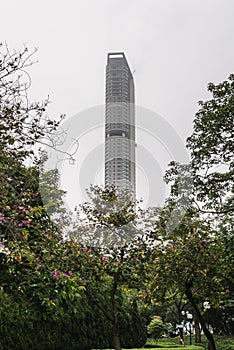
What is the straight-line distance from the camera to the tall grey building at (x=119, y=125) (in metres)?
6.15

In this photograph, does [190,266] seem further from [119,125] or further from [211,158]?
[119,125]

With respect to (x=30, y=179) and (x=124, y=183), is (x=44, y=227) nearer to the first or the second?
(x=30, y=179)

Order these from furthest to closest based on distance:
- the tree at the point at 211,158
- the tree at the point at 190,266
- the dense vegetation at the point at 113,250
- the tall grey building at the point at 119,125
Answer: the tree at the point at 190,266 → the tree at the point at 211,158 → the tall grey building at the point at 119,125 → the dense vegetation at the point at 113,250

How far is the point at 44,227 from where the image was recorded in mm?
5039

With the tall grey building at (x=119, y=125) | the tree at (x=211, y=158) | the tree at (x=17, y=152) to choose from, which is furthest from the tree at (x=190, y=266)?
the tree at (x=17, y=152)

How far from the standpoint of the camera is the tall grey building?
20.2 feet

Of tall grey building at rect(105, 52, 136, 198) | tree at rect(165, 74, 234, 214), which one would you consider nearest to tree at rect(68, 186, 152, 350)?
tall grey building at rect(105, 52, 136, 198)

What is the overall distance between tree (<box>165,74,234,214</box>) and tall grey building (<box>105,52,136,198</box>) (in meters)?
1.15

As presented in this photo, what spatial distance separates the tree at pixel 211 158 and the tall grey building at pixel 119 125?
3.79 feet

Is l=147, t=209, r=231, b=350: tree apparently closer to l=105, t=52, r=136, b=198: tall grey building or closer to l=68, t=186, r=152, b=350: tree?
l=68, t=186, r=152, b=350: tree

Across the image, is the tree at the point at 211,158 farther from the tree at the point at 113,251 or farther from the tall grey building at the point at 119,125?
the tall grey building at the point at 119,125

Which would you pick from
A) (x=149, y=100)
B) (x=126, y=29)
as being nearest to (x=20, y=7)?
(x=126, y=29)

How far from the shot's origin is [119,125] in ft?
21.4

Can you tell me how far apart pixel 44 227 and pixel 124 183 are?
68.0 inches
